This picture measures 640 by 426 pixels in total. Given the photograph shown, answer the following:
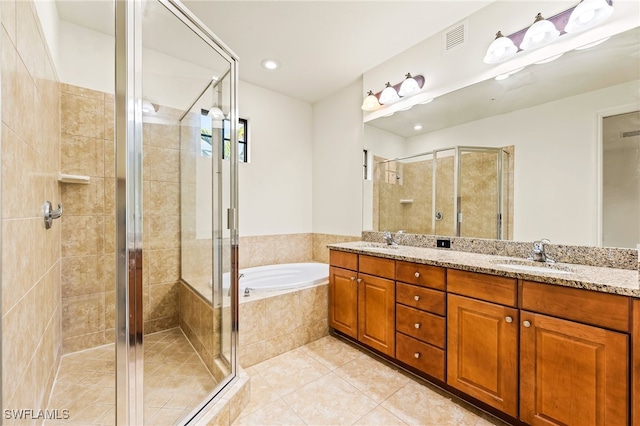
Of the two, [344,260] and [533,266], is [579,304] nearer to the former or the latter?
[533,266]

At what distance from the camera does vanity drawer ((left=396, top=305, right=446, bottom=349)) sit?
1561mm

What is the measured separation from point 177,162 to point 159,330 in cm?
122

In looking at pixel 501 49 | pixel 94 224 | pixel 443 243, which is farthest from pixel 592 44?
pixel 94 224

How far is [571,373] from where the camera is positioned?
1.10 metres

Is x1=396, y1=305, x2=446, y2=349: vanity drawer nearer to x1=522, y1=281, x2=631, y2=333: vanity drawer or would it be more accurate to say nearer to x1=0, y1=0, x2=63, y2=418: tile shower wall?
x1=522, y1=281, x2=631, y2=333: vanity drawer

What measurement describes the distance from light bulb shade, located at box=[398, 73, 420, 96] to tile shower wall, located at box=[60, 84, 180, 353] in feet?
6.43

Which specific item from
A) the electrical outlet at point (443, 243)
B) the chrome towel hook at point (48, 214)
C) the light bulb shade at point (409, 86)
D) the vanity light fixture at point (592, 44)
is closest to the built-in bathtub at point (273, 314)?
the chrome towel hook at point (48, 214)

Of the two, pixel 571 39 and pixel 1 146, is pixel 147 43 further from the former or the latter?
pixel 571 39

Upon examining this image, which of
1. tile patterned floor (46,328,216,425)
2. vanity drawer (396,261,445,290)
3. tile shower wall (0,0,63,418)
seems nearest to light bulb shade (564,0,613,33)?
vanity drawer (396,261,445,290)

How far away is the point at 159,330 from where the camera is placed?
66.5 inches

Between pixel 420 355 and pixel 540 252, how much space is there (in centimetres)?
97

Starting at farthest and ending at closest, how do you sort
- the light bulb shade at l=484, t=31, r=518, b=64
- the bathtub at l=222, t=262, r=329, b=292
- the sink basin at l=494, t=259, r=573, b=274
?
the bathtub at l=222, t=262, r=329, b=292, the light bulb shade at l=484, t=31, r=518, b=64, the sink basin at l=494, t=259, r=573, b=274

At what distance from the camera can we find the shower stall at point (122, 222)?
1.02 meters

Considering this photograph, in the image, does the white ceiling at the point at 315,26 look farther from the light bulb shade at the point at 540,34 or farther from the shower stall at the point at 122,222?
the light bulb shade at the point at 540,34
